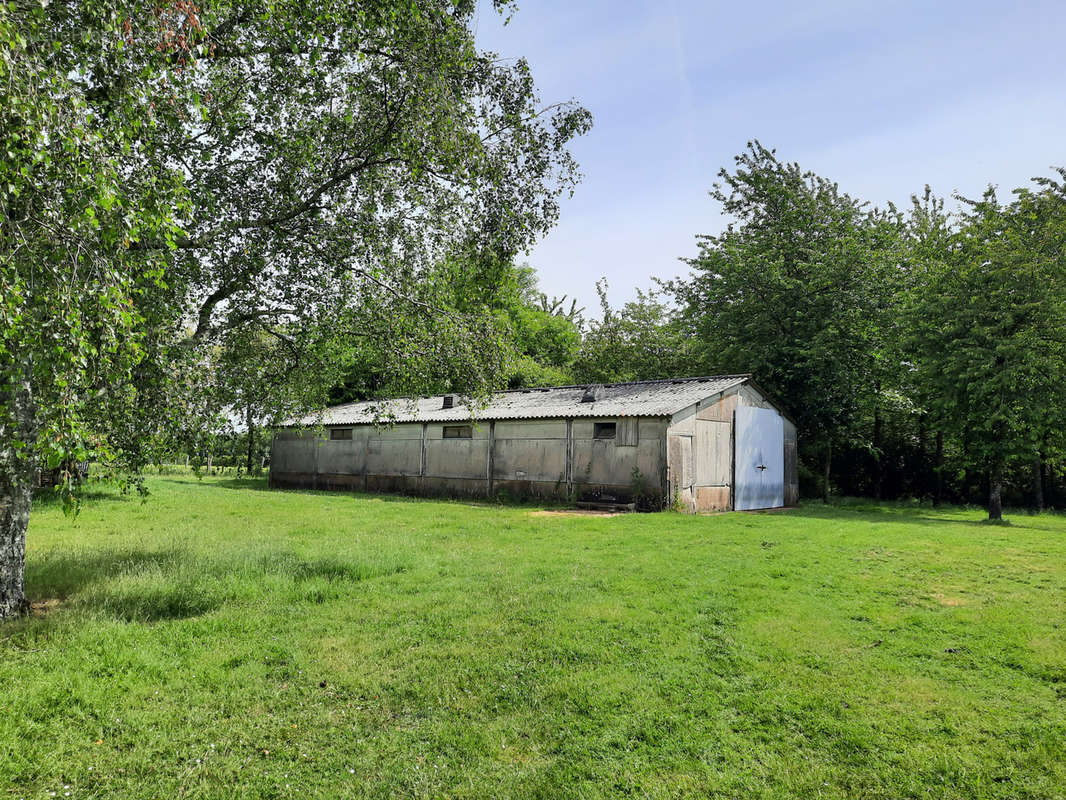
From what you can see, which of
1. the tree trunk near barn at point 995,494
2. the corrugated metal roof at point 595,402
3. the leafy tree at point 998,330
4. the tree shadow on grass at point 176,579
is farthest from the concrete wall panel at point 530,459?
the tree trunk near barn at point 995,494

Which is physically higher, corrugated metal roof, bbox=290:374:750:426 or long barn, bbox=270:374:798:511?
corrugated metal roof, bbox=290:374:750:426

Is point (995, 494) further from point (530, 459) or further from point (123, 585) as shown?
point (123, 585)

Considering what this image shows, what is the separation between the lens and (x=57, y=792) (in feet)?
12.7

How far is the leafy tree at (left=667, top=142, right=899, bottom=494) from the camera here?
26.7 metres

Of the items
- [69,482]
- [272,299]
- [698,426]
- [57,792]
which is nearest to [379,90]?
[272,299]

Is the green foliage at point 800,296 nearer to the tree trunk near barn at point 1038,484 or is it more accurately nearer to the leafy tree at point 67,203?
the tree trunk near barn at point 1038,484

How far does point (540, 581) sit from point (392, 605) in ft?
7.39

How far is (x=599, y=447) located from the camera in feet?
71.6

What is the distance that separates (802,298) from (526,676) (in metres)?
26.1

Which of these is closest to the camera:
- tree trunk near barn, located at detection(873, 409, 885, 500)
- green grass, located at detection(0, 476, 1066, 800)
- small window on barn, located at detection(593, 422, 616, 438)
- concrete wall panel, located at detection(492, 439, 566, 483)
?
green grass, located at detection(0, 476, 1066, 800)

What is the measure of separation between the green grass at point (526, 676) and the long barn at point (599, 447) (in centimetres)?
930

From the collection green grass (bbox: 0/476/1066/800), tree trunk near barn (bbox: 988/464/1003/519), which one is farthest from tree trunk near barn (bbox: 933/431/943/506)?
green grass (bbox: 0/476/1066/800)

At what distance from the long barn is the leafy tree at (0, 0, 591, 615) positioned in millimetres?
7399

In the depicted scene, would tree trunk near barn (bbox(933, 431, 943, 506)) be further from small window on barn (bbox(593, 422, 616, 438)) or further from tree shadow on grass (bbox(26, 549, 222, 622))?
tree shadow on grass (bbox(26, 549, 222, 622))
